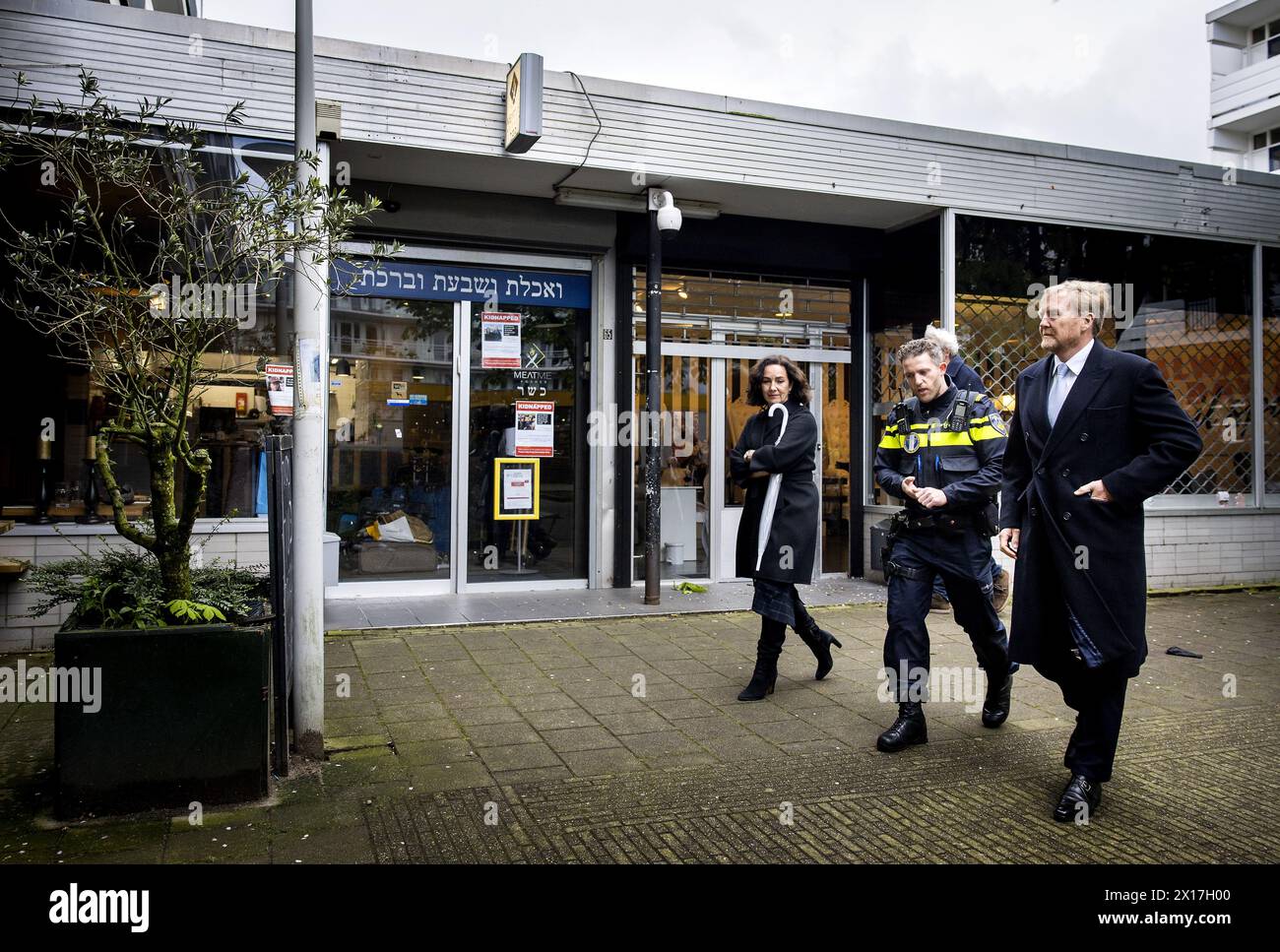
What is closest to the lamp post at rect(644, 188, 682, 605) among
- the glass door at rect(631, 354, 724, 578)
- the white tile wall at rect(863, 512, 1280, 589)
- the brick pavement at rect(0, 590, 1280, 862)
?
the glass door at rect(631, 354, 724, 578)

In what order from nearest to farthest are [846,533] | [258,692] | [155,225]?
[258,692]
[155,225]
[846,533]

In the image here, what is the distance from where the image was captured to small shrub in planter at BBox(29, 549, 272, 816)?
374 cm

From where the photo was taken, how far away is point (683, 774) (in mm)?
4426

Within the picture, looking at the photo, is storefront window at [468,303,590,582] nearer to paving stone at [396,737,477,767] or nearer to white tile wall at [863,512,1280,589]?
white tile wall at [863,512,1280,589]

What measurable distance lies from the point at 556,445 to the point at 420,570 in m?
1.70

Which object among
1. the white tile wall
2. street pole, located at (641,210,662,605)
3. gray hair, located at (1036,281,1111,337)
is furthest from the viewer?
the white tile wall

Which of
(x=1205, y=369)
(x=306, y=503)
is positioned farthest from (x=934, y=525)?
(x=1205, y=369)

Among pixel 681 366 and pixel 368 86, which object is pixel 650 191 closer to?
pixel 681 366

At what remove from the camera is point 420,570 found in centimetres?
893

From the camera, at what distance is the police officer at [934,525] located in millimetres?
4746

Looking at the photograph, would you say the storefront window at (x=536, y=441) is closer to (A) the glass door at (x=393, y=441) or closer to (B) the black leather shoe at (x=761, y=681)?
(A) the glass door at (x=393, y=441)

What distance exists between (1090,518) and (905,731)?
1438mm

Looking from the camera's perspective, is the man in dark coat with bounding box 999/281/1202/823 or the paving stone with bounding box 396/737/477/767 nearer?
the man in dark coat with bounding box 999/281/1202/823
